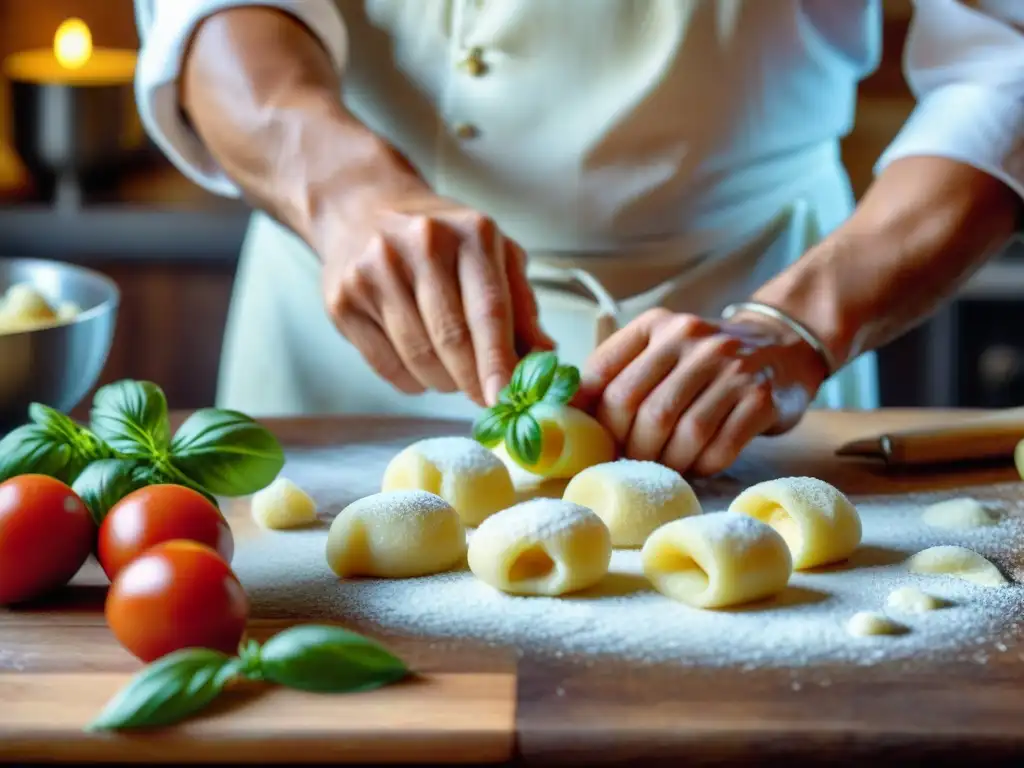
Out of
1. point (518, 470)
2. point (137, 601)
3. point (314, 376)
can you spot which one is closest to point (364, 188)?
point (518, 470)

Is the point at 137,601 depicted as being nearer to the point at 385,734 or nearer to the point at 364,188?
the point at 385,734

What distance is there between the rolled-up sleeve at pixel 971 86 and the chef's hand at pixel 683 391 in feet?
1.13

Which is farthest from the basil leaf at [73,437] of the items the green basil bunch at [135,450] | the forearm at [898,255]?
the forearm at [898,255]

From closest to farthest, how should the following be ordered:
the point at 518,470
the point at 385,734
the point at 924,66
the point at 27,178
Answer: the point at 385,734 < the point at 518,470 < the point at 924,66 < the point at 27,178

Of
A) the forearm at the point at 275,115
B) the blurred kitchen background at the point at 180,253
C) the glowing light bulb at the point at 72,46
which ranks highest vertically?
the forearm at the point at 275,115

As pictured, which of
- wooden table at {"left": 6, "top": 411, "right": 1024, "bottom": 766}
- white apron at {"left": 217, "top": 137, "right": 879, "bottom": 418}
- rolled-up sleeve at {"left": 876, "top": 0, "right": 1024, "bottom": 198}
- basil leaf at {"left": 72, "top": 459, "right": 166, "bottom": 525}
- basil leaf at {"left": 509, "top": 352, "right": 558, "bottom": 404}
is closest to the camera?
wooden table at {"left": 6, "top": 411, "right": 1024, "bottom": 766}

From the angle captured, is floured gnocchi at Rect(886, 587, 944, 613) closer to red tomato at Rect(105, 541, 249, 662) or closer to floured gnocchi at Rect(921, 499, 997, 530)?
floured gnocchi at Rect(921, 499, 997, 530)

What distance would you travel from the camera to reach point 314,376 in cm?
179

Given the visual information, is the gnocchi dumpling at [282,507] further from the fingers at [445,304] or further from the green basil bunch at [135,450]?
the fingers at [445,304]

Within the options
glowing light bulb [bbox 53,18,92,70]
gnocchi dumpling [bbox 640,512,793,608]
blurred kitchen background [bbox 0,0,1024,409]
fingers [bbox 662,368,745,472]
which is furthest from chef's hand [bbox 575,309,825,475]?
glowing light bulb [bbox 53,18,92,70]

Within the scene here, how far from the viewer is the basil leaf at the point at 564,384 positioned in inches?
48.9

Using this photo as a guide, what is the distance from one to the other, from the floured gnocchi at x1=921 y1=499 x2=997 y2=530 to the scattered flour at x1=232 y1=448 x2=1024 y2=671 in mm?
13

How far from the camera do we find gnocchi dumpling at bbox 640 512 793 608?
1.02 metres

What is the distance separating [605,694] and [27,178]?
233cm
